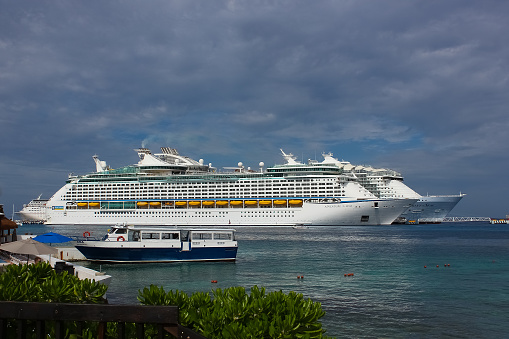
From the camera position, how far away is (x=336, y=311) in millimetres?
18734

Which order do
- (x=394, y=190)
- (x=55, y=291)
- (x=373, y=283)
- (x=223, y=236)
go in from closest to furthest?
1. (x=55, y=291)
2. (x=373, y=283)
3. (x=223, y=236)
4. (x=394, y=190)

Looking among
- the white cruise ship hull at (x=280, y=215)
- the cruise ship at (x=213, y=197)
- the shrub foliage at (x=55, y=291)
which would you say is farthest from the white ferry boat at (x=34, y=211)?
the shrub foliage at (x=55, y=291)

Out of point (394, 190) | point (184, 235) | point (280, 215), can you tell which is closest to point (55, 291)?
point (184, 235)

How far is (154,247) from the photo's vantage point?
34.8 meters

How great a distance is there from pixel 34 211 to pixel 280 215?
278 feet

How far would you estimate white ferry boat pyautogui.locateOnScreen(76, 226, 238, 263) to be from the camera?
34375 mm

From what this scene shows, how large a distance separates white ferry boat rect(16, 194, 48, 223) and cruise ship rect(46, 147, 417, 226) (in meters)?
27.0

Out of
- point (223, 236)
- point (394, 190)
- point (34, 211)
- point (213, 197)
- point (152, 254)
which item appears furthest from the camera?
point (34, 211)

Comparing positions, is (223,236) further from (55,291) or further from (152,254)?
(55,291)

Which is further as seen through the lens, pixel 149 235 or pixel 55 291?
pixel 149 235

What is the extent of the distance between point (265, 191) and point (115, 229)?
2342 inches

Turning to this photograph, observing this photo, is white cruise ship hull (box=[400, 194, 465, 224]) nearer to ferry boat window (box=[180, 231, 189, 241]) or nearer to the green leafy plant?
ferry boat window (box=[180, 231, 189, 241])

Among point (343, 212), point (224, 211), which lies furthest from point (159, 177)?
point (343, 212)

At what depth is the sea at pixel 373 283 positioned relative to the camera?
1691 centimetres
